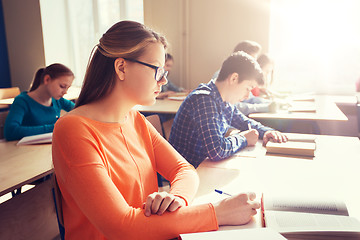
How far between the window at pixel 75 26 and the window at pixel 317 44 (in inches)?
100

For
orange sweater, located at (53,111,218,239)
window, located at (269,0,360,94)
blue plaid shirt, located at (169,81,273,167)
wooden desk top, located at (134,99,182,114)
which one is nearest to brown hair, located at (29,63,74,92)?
wooden desk top, located at (134,99,182,114)

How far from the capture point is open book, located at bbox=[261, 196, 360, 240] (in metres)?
0.76

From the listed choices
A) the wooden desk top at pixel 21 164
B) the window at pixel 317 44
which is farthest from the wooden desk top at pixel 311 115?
the wooden desk top at pixel 21 164

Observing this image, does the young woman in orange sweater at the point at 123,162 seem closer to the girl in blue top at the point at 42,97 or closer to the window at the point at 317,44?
the girl in blue top at the point at 42,97

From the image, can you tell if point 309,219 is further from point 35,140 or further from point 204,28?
point 204,28

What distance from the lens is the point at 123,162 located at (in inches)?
38.2

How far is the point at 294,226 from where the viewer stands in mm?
798

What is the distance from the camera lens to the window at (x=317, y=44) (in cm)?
386

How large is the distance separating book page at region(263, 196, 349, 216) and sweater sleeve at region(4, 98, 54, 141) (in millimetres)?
1789

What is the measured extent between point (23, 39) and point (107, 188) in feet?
18.7

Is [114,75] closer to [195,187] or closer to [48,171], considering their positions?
[195,187]

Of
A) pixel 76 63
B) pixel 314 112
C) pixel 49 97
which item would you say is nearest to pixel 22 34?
pixel 76 63

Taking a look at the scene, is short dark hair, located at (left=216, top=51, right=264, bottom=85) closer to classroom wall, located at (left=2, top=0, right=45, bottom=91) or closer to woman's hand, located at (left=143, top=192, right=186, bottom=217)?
woman's hand, located at (left=143, top=192, right=186, bottom=217)

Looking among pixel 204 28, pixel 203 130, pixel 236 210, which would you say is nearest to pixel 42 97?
pixel 203 130
